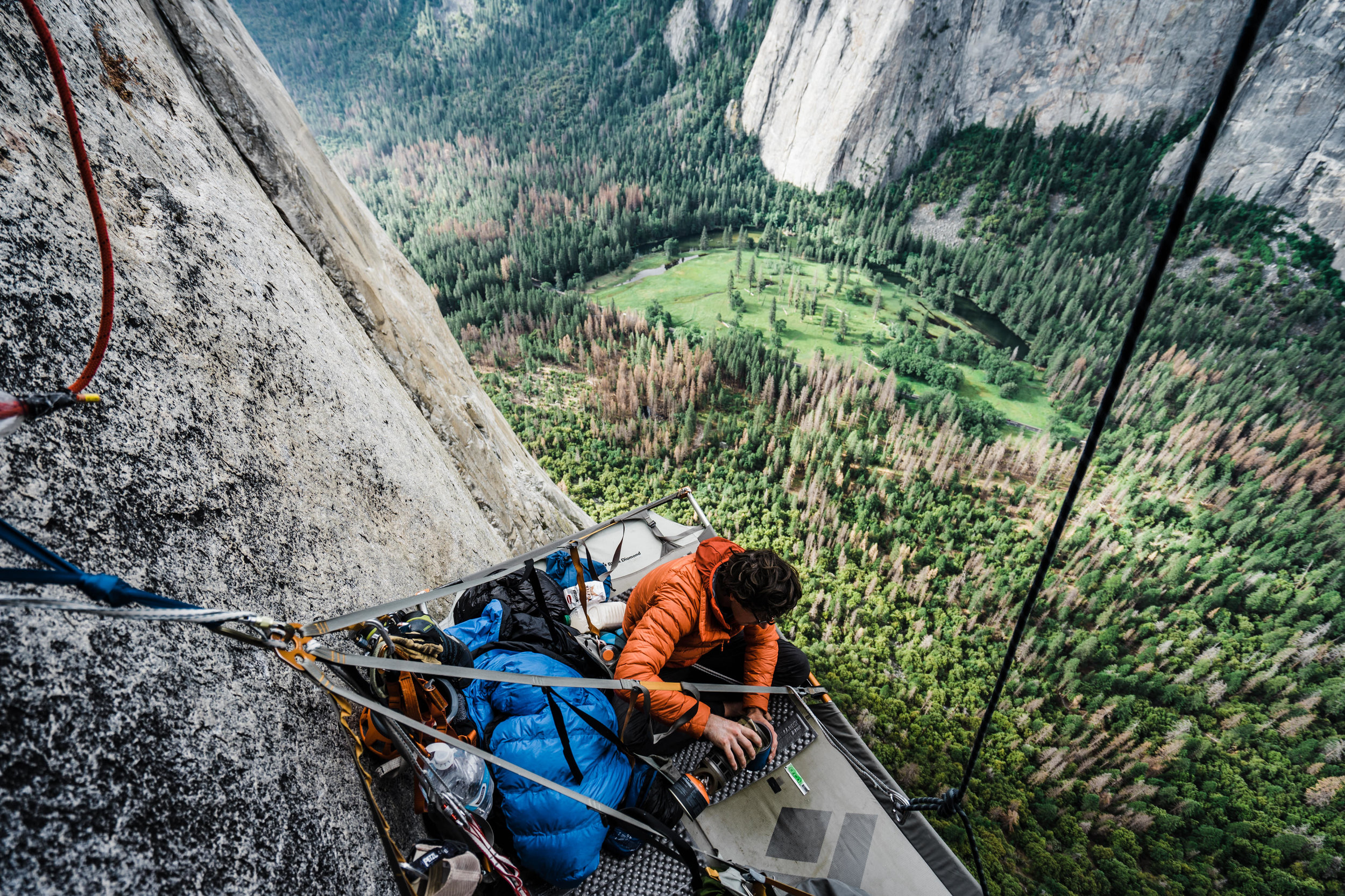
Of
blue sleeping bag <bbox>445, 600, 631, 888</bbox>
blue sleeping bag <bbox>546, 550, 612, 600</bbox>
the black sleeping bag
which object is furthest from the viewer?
blue sleeping bag <bbox>546, 550, 612, 600</bbox>

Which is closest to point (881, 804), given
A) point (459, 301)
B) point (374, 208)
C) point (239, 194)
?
point (239, 194)

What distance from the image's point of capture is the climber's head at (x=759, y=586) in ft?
8.60

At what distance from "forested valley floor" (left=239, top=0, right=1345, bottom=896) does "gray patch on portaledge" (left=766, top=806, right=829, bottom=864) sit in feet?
17.9

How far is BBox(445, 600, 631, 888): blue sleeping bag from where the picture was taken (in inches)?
83.0

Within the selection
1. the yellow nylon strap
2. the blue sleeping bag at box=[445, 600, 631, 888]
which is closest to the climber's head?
the blue sleeping bag at box=[445, 600, 631, 888]

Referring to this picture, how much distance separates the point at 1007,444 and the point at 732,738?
17.5 meters

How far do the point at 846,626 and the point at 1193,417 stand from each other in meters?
16.3

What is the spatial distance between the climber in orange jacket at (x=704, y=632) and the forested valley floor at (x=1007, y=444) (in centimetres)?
642

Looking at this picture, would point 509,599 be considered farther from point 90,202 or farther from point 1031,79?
point 1031,79

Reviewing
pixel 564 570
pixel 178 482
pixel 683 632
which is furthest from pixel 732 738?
pixel 178 482

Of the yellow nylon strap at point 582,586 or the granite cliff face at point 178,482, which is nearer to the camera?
the granite cliff face at point 178,482

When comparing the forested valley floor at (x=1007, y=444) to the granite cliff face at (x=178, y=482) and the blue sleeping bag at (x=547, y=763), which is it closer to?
the blue sleeping bag at (x=547, y=763)

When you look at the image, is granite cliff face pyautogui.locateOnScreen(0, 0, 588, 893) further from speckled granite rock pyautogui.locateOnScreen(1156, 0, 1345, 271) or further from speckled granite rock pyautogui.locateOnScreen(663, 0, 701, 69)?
speckled granite rock pyautogui.locateOnScreen(663, 0, 701, 69)

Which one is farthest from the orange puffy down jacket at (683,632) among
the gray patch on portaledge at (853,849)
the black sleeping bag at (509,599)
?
the gray patch on portaledge at (853,849)
